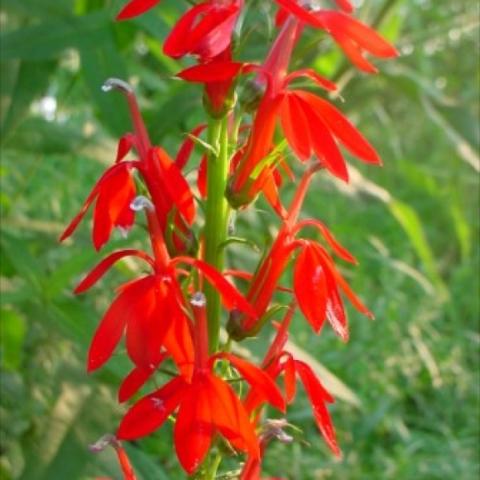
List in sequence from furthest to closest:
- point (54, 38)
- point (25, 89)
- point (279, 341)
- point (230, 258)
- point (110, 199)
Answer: point (230, 258), point (25, 89), point (54, 38), point (279, 341), point (110, 199)

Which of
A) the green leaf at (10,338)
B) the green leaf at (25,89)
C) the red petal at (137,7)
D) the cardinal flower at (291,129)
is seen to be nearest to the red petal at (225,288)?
the cardinal flower at (291,129)

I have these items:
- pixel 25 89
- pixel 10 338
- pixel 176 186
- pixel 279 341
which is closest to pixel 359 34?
pixel 176 186

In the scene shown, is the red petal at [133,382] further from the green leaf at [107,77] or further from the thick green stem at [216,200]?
the green leaf at [107,77]

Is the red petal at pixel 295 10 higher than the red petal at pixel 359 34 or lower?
higher

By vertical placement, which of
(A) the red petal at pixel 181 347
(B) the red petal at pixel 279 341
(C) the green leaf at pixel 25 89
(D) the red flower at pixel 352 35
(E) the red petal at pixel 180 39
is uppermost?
(D) the red flower at pixel 352 35

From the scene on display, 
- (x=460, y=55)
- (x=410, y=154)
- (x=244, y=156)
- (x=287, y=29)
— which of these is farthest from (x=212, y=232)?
(x=410, y=154)

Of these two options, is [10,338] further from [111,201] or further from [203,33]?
[203,33]
